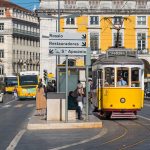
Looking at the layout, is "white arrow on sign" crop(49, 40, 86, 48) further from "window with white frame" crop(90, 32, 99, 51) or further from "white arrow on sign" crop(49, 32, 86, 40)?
"window with white frame" crop(90, 32, 99, 51)

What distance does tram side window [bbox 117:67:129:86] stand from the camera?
89.3 ft

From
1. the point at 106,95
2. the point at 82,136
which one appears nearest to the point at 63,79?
the point at 106,95

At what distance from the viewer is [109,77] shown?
2752 cm

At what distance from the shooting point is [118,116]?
27.6 meters

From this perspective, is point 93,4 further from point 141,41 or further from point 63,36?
point 63,36

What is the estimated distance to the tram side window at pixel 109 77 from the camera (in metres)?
27.4

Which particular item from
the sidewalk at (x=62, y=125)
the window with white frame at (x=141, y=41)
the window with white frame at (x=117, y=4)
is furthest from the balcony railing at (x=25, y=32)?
the sidewalk at (x=62, y=125)

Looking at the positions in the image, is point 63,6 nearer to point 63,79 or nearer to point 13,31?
point 13,31

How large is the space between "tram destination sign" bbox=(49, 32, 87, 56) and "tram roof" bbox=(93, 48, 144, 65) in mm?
4100

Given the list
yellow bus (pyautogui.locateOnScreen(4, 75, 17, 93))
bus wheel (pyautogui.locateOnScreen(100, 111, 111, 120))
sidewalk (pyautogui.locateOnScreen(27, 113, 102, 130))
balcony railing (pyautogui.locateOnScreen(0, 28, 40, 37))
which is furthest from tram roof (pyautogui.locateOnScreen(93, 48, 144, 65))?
balcony railing (pyautogui.locateOnScreen(0, 28, 40, 37))

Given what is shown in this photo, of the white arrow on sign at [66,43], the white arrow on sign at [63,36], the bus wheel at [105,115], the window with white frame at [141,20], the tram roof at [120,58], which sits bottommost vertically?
the bus wheel at [105,115]

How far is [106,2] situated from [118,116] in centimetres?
7999

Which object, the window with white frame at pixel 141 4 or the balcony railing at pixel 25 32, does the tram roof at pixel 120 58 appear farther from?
the balcony railing at pixel 25 32

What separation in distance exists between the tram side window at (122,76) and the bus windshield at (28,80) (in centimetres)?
3756
